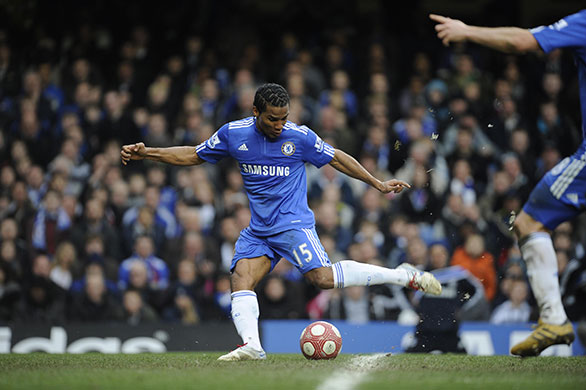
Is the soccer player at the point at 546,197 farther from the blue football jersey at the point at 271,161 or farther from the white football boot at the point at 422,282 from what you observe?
the blue football jersey at the point at 271,161

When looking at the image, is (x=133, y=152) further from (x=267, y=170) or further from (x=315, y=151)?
(x=315, y=151)

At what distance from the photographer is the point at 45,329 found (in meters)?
9.97

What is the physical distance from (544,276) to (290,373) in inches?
75.9

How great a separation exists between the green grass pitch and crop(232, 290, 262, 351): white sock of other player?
0.28 m

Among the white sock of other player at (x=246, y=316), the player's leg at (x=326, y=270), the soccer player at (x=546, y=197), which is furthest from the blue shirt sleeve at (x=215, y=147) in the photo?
the soccer player at (x=546, y=197)

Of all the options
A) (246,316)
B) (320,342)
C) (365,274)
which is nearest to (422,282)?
(365,274)

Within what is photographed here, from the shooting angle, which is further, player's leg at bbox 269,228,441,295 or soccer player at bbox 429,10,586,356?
player's leg at bbox 269,228,441,295

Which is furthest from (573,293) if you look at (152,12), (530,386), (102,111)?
(152,12)

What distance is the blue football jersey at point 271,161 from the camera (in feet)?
24.2

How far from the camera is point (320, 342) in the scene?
7.39 m

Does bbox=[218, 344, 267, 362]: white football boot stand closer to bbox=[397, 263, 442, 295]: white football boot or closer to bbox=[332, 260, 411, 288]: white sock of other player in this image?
bbox=[332, 260, 411, 288]: white sock of other player

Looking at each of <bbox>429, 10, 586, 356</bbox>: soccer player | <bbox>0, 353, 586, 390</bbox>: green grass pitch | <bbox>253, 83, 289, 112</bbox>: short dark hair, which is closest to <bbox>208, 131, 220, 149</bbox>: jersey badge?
<bbox>253, 83, 289, 112</bbox>: short dark hair

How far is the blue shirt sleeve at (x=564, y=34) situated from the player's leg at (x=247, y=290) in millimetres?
2997

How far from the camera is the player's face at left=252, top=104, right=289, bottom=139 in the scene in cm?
710
